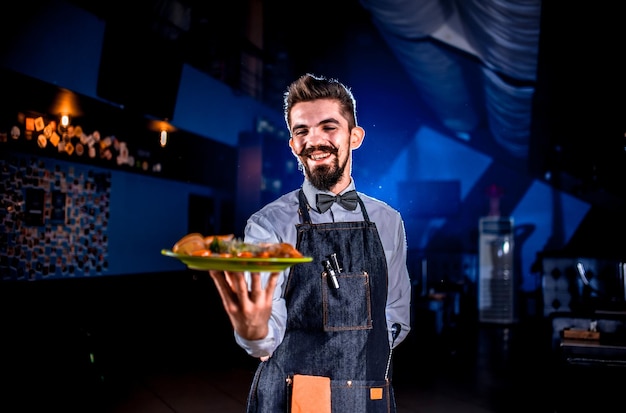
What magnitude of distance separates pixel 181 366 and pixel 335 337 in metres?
4.38

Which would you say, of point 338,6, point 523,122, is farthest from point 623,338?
point 338,6

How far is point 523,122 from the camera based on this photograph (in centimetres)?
737

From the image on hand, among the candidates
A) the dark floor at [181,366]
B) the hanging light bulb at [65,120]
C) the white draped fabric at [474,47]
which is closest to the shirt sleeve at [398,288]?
the dark floor at [181,366]

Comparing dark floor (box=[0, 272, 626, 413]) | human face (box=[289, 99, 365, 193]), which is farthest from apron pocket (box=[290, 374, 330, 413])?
dark floor (box=[0, 272, 626, 413])

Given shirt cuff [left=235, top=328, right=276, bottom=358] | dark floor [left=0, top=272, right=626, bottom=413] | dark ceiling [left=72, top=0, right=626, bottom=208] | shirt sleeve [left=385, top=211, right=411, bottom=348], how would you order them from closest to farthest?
shirt cuff [left=235, top=328, right=276, bottom=358] → shirt sleeve [left=385, top=211, right=411, bottom=348] → dark ceiling [left=72, top=0, right=626, bottom=208] → dark floor [left=0, top=272, right=626, bottom=413]

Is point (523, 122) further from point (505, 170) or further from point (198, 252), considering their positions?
point (198, 252)

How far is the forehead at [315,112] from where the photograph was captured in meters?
1.57

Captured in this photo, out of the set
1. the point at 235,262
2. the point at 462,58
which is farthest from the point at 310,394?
the point at 462,58

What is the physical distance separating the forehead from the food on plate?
0.48 m

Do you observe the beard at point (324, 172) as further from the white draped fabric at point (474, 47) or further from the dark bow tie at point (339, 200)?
the white draped fabric at point (474, 47)

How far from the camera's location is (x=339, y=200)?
163 centimetres

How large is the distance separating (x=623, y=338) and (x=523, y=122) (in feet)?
14.9

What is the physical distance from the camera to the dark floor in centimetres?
414

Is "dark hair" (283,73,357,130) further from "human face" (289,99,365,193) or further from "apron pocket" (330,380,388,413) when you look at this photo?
"apron pocket" (330,380,388,413)
